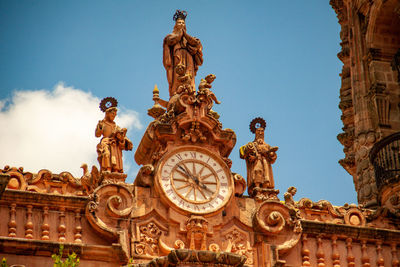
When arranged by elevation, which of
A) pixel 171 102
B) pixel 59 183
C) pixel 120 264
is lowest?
pixel 120 264

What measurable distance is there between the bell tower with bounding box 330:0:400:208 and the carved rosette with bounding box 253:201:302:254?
5.71 meters

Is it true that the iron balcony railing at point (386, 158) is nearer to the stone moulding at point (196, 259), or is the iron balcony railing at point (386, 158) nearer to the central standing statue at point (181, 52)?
the central standing statue at point (181, 52)

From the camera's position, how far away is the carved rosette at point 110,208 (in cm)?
3059

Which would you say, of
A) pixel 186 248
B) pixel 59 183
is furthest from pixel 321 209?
pixel 59 183

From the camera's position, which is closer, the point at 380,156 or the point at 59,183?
Result: the point at 59,183

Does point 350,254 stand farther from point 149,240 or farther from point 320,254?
point 149,240

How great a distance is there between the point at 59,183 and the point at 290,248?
18.0ft

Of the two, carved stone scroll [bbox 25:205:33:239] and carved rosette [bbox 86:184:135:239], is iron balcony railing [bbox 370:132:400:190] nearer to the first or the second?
carved rosette [bbox 86:184:135:239]

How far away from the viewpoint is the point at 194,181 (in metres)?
31.9

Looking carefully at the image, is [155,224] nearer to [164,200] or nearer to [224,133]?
[164,200]

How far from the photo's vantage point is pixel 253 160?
108 feet

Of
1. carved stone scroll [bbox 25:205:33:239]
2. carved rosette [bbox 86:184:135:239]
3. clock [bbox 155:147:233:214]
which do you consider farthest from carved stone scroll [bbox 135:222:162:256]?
carved stone scroll [bbox 25:205:33:239]

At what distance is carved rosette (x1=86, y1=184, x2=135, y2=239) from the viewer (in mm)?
30594

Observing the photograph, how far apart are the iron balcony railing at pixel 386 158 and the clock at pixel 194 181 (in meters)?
5.81
